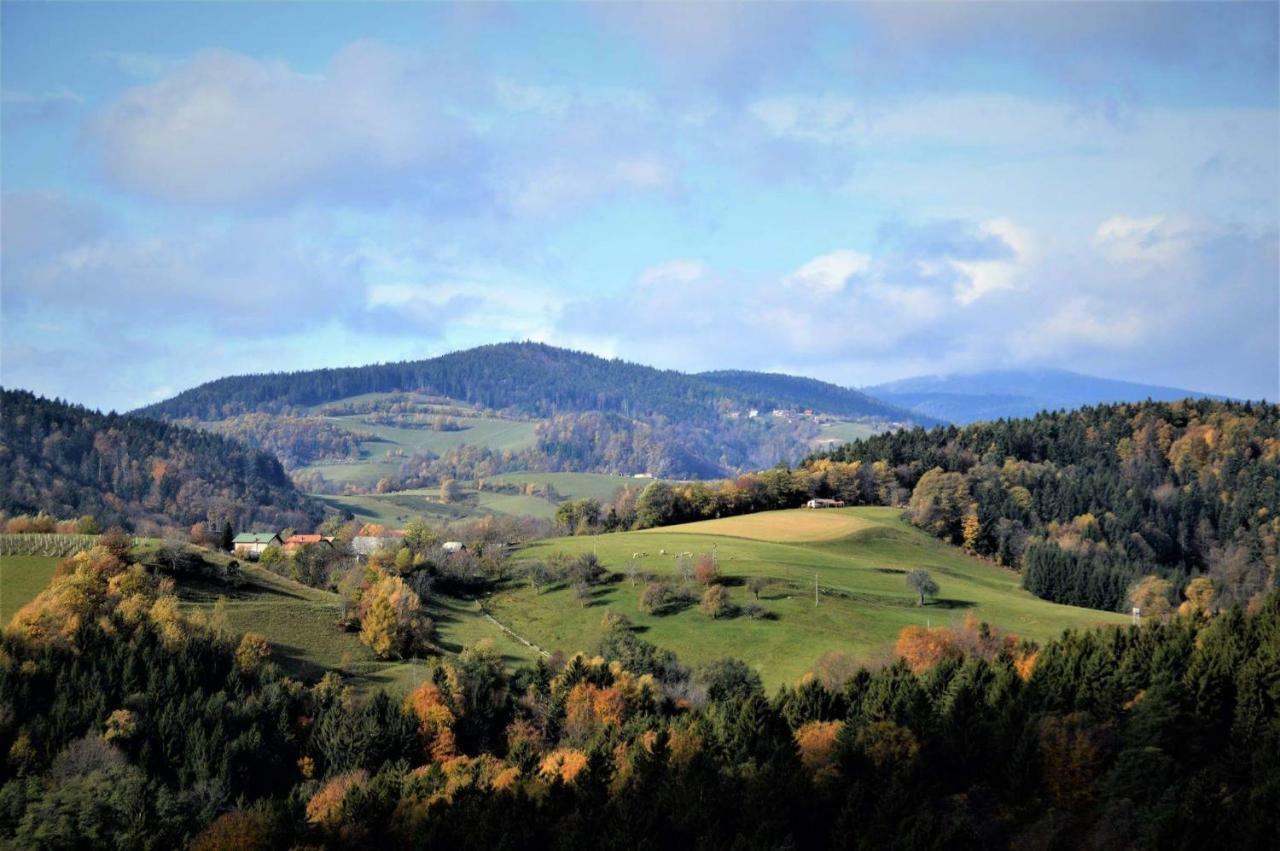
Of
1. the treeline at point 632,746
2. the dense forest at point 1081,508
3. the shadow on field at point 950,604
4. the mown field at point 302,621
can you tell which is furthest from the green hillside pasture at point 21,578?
the shadow on field at point 950,604

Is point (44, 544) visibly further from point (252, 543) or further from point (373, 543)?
point (373, 543)

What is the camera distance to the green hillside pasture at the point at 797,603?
110 meters

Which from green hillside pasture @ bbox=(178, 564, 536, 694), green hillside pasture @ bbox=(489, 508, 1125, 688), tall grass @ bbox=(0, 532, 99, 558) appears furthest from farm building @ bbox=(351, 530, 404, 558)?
tall grass @ bbox=(0, 532, 99, 558)

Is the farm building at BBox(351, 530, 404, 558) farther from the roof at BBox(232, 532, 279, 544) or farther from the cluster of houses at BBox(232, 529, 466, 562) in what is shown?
the roof at BBox(232, 532, 279, 544)

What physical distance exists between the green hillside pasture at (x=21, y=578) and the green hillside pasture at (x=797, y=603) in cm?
4284

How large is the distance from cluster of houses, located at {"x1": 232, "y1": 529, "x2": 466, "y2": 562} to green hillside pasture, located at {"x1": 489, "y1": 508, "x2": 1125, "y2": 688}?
16.5 meters

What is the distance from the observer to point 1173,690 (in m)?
73.1

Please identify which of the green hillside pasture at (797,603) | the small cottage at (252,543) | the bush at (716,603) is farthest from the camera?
the small cottage at (252,543)

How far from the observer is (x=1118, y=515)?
176m

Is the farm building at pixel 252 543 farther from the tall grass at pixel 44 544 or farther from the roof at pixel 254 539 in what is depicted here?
the tall grass at pixel 44 544

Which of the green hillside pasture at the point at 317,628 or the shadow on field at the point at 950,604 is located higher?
the shadow on field at the point at 950,604

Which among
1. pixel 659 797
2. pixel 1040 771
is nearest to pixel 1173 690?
pixel 1040 771

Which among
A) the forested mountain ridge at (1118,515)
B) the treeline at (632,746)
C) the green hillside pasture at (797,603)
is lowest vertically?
the treeline at (632,746)

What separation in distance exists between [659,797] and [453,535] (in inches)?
4052
